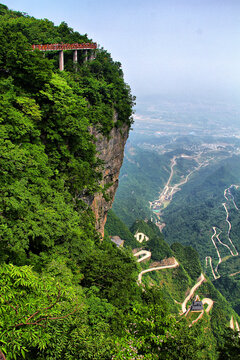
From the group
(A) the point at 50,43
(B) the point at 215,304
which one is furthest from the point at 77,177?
(B) the point at 215,304

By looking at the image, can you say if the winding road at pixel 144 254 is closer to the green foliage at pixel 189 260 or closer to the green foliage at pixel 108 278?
the green foliage at pixel 189 260

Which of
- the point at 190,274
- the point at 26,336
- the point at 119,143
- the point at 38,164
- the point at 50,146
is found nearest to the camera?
the point at 26,336

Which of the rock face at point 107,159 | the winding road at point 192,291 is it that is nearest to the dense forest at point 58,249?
the rock face at point 107,159

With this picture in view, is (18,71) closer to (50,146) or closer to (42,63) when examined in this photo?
(42,63)

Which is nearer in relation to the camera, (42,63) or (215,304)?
(42,63)

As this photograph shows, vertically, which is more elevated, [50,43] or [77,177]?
[50,43]

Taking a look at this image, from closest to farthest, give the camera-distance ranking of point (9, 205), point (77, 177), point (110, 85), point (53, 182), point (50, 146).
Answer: point (9, 205)
point (53, 182)
point (50, 146)
point (77, 177)
point (110, 85)

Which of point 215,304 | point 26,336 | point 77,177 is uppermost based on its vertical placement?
point 77,177

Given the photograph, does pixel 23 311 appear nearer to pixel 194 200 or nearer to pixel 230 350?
pixel 230 350

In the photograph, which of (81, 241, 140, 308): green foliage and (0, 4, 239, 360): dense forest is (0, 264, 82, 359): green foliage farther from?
(81, 241, 140, 308): green foliage
